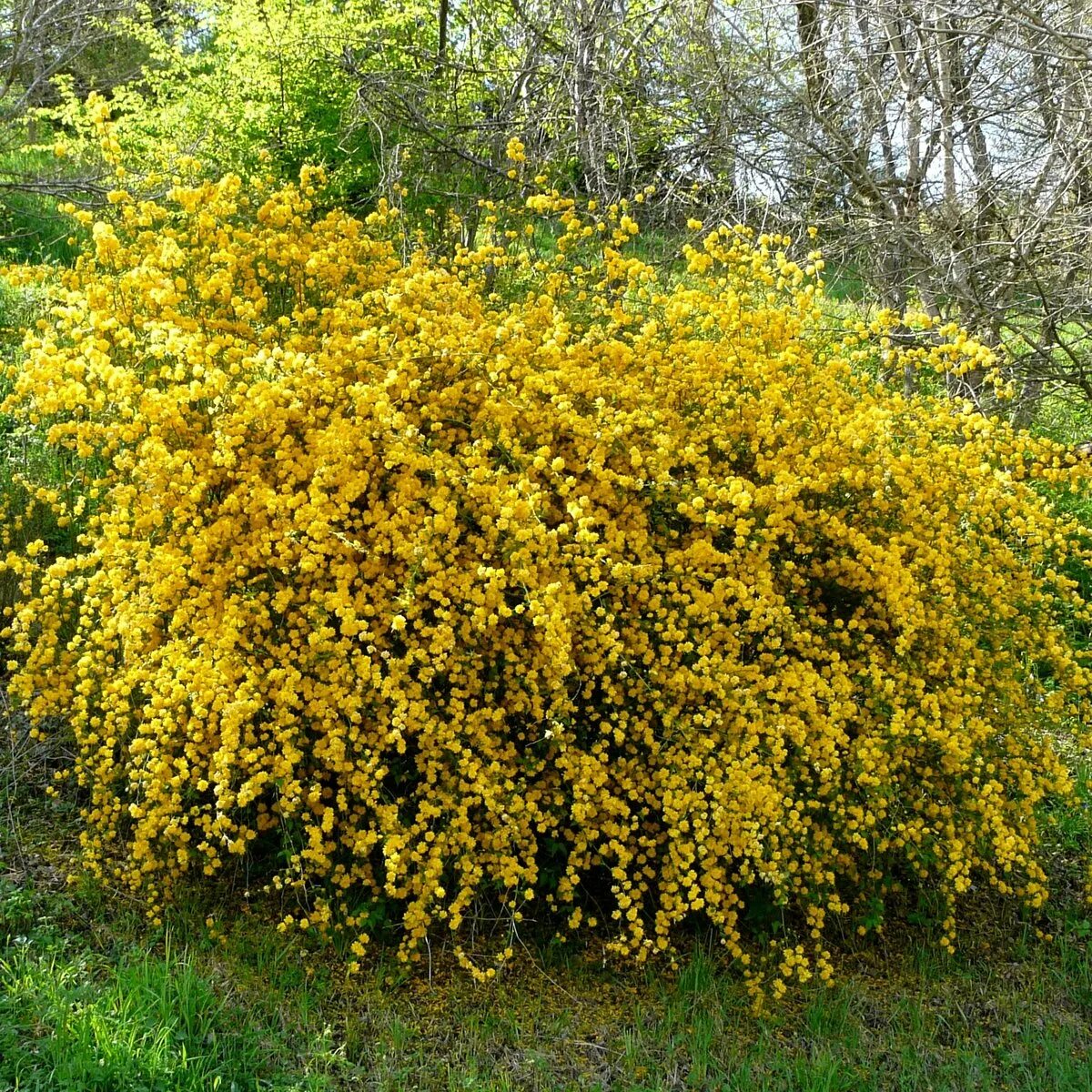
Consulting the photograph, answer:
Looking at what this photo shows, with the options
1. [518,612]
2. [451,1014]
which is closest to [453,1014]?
[451,1014]

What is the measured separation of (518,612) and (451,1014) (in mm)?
959

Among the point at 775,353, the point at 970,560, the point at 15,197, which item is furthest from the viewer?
the point at 15,197

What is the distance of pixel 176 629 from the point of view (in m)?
2.74

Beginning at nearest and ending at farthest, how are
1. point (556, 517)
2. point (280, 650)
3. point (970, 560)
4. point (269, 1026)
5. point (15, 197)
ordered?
1. point (269, 1026)
2. point (280, 650)
3. point (556, 517)
4. point (970, 560)
5. point (15, 197)

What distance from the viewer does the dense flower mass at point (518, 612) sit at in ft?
8.82

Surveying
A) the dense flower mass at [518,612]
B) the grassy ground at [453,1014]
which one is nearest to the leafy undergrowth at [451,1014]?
the grassy ground at [453,1014]

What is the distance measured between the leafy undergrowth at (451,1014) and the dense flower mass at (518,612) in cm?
15

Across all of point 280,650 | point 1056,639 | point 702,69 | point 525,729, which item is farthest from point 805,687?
point 702,69

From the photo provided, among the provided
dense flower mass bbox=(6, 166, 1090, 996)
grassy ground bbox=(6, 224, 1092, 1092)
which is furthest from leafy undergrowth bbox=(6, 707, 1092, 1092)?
dense flower mass bbox=(6, 166, 1090, 996)

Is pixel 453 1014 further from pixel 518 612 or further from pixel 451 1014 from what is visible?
pixel 518 612

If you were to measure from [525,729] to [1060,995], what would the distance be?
158 centimetres

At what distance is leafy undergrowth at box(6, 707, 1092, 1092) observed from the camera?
2391mm

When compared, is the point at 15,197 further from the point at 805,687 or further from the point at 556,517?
the point at 805,687

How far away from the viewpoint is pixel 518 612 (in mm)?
2664
